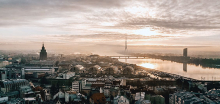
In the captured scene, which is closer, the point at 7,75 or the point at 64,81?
the point at 64,81

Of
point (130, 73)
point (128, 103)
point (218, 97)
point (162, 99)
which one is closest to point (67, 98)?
point (128, 103)

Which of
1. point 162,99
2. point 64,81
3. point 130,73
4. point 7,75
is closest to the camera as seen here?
point 162,99

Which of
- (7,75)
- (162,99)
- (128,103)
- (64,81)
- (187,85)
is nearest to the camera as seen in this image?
(128,103)

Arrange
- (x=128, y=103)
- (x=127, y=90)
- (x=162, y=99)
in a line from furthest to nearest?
(x=127, y=90) < (x=162, y=99) < (x=128, y=103)

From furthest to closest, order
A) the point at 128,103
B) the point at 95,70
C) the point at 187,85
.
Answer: the point at 95,70 < the point at 187,85 < the point at 128,103

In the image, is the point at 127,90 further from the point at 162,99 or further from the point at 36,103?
the point at 36,103

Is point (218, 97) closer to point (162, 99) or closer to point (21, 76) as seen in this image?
point (162, 99)

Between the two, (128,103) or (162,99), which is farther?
(162,99)

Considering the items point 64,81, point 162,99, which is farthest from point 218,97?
point 64,81
